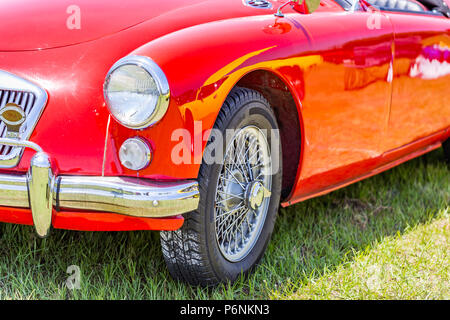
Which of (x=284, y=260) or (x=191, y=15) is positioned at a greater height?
(x=191, y=15)

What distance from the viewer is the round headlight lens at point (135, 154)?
7.16 feet

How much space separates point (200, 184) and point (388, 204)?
1881mm

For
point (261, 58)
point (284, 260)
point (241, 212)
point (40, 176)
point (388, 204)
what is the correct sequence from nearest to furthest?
point (40, 176) < point (261, 58) < point (241, 212) < point (284, 260) < point (388, 204)

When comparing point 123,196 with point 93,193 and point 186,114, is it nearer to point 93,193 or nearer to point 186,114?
point 93,193

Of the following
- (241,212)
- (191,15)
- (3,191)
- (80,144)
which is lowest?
(241,212)

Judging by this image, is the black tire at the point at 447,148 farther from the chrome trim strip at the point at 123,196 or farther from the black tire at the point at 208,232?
the chrome trim strip at the point at 123,196

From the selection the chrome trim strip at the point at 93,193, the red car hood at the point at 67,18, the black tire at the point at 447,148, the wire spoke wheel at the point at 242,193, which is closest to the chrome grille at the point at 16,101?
the chrome trim strip at the point at 93,193

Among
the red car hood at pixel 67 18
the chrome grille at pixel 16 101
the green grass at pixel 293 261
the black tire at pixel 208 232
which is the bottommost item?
the green grass at pixel 293 261

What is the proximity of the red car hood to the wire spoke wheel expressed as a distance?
0.58 metres

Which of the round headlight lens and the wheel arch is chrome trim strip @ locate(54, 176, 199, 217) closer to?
the round headlight lens

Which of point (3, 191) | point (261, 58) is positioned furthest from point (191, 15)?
point (3, 191)

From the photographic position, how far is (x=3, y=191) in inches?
87.6
